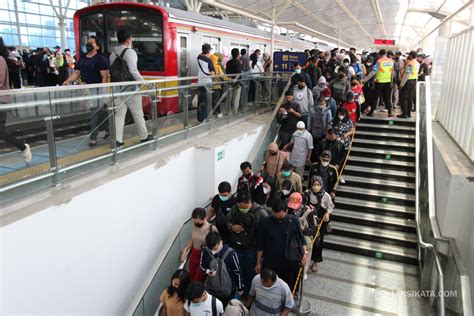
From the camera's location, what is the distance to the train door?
368 inches

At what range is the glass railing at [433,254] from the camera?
15.8 ft

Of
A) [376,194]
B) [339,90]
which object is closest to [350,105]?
[339,90]

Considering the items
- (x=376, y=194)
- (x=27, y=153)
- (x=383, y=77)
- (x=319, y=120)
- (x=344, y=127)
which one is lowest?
(x=376, y=194)

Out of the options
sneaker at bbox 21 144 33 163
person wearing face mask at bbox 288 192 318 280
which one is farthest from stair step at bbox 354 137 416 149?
sneaker at bbox 21 144 33 163

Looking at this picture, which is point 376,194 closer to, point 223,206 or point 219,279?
point 223,206

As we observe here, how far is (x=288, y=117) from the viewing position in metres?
8.48

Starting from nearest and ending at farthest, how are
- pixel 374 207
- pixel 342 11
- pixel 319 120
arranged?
1. pixel 374 207
2. pixel 319 120
3. pixel 342 11

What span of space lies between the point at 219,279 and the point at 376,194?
4485 millimetres

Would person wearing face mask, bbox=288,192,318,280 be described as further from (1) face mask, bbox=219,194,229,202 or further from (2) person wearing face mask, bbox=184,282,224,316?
(2) person wearing face mask, bbox=184,282,224,316

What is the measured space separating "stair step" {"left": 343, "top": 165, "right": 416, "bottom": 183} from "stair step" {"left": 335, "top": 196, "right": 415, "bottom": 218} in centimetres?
75

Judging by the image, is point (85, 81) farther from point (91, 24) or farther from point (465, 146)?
point (465, 146)

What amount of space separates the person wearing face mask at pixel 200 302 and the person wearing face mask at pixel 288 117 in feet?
15.9

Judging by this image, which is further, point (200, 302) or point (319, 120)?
point (319, 120)

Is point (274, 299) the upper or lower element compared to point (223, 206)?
lower
